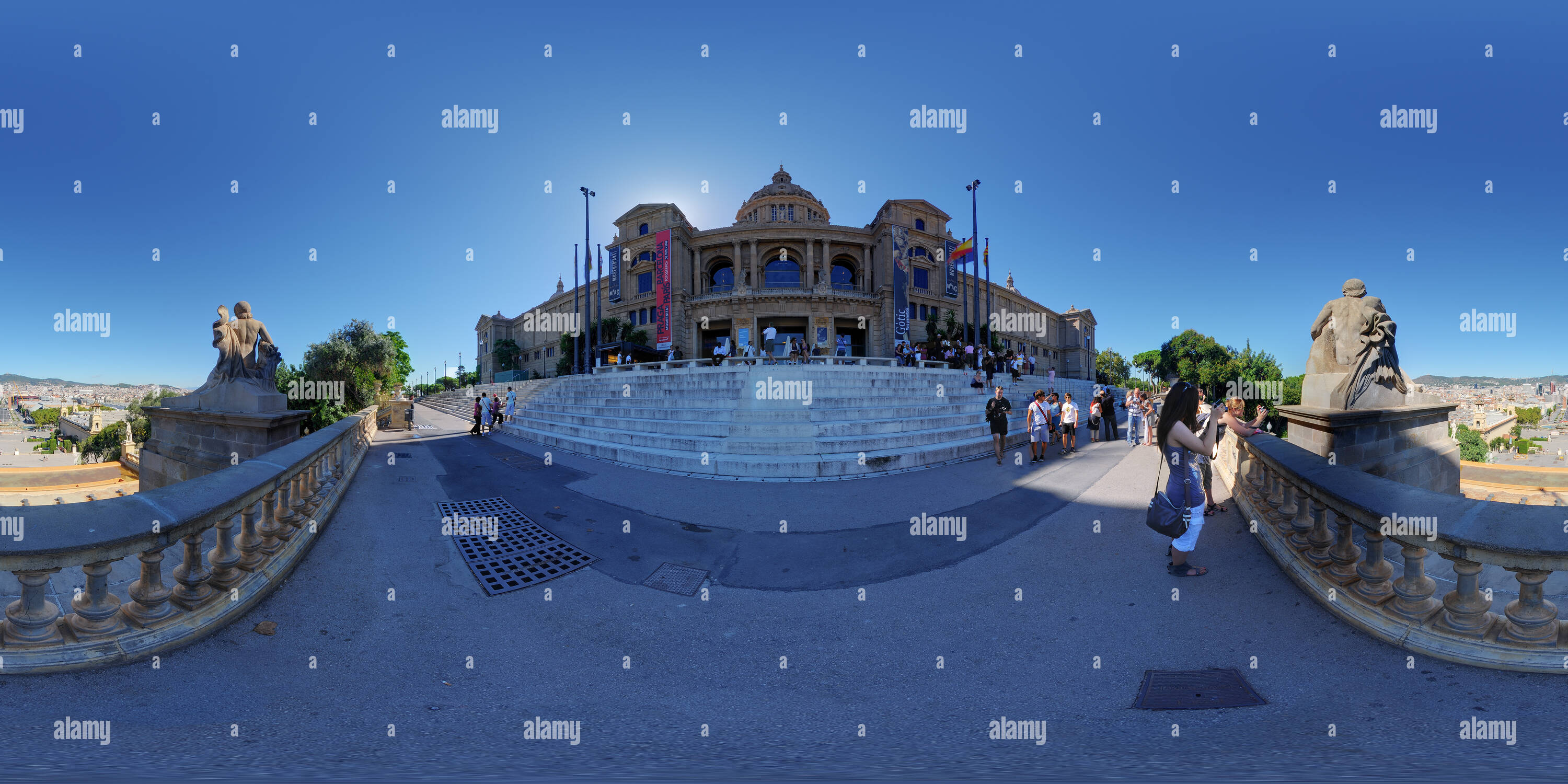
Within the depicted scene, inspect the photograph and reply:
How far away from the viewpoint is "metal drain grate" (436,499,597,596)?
4734 mm

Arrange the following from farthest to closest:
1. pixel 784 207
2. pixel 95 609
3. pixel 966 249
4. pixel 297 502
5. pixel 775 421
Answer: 1. pixel 784 207
2. pixel 966 249
3. pixel 775 421
4. pixel 297 502
5. pixel 95 609

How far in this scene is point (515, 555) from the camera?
17.5 ft

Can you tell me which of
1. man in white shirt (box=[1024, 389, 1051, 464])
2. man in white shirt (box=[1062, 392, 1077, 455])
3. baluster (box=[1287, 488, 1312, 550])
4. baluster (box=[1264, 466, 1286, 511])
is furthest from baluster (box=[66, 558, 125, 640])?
man in white shirt (box=[1062, 392, 1077, 455])

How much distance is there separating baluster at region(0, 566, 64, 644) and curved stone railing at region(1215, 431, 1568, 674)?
7630mm

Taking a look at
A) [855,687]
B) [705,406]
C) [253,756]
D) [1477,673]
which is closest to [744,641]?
[855,687]

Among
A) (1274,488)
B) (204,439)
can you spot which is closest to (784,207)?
(204,439)

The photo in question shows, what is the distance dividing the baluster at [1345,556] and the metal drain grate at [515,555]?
236 inches

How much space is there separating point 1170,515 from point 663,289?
131ft

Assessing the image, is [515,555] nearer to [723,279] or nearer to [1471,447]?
[723,279]

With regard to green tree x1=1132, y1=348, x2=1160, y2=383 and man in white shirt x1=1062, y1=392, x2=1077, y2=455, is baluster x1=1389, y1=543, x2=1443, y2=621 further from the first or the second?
green tree x1=1132, y1=348, x2=1160, y2=383

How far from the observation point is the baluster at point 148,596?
3154 mm

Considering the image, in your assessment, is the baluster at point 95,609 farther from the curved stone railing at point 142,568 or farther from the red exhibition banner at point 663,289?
the red exhibition banner at point 663,289

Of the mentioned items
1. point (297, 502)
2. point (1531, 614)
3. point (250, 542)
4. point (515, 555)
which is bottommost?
point (515, 555)

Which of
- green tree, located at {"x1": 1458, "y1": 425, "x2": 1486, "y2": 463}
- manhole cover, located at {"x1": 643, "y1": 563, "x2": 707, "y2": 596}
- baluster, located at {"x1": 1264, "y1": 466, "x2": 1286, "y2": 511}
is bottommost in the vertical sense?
green tree, located at {"x1": 1458, "y1": 425, "x2": 1486, "y2": 463}
